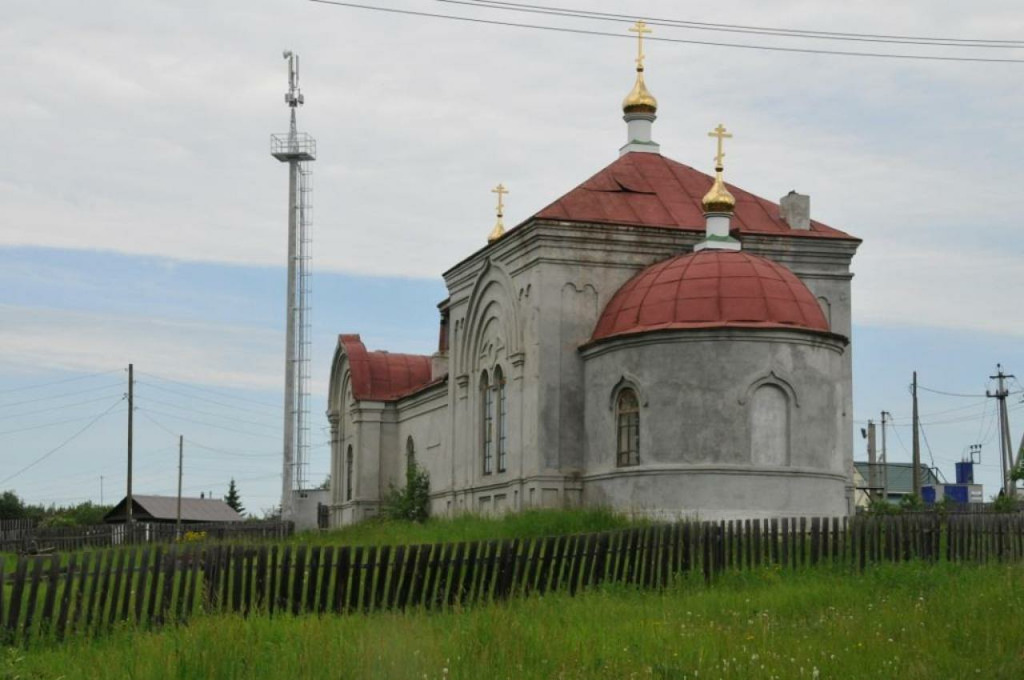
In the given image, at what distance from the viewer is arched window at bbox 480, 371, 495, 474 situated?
30484 mm

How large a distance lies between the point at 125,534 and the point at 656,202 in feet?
61.0

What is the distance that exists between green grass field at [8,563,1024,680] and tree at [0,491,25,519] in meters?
51.1

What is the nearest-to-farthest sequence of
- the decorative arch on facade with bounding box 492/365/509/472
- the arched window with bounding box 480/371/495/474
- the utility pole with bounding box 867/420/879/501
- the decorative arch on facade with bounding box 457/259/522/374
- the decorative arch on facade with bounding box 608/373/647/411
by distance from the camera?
1. the decorative arch on facade with bounding box 608/373/647/411
2. the decorative arch on facade with bounding box 457/259/522/374
3. the decorative arch on facade with bounding box 492/365/509/472
4. the arched window with bounding box 480/371/495/474
5. the utility pole with bounding box 867/420/879/501

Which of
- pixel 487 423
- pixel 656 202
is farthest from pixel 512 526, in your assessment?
pixel 656 202

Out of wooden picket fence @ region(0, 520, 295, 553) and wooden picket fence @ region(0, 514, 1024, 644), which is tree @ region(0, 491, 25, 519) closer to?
wooden picket fence @ region(0, 520, 295, 553)

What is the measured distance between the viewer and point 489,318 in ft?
102

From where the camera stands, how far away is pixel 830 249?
98.1ft

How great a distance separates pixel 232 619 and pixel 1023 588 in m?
8.07

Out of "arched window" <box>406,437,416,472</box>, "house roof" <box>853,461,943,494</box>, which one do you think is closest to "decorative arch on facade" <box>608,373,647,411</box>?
"arched window" <box>406,437,416,472</box>

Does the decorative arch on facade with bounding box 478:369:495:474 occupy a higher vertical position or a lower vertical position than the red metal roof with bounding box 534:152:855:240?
lower

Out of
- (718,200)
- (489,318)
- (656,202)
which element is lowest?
(489,318)

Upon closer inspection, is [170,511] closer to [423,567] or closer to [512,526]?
[512,526]

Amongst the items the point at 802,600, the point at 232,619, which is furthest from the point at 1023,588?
the point at 232,619

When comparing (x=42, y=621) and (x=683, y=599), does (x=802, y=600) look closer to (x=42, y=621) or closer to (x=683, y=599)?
(x=683, y=599)
